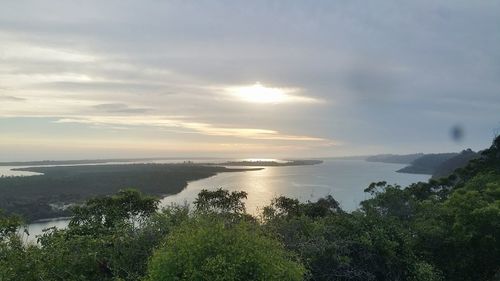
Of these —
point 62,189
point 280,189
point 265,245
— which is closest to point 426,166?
point 280,189

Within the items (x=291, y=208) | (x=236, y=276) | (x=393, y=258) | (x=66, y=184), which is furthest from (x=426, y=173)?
(x=236, y=276)

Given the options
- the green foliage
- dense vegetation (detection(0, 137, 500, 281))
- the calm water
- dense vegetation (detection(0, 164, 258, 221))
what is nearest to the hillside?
the calm water

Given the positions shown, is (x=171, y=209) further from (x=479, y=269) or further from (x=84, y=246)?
(x=479, y=269)

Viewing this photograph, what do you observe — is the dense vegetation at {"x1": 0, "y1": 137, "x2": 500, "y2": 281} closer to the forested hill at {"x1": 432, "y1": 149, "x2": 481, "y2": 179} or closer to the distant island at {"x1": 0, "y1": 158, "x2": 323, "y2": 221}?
the distant island at {"x1": 0, "y1": 158, "x2": 323, "y2": 221}

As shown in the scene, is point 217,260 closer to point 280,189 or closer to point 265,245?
point 265,245

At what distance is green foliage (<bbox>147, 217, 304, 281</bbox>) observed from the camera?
957 centimetres

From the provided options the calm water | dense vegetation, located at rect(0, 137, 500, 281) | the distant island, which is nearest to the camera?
dense vegetation, located at rect(0, 137, 500, 281)

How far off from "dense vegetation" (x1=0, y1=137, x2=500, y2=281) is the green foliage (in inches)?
1.0

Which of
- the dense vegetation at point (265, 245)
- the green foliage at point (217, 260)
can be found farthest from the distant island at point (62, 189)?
the green foliage at point (217, 260)

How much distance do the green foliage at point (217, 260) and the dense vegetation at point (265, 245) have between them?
24mm

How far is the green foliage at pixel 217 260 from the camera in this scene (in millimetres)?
9570

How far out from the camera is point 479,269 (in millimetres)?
18625

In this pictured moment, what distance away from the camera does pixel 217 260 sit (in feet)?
31.6

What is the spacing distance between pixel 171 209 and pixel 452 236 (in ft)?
39.6
